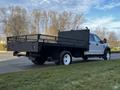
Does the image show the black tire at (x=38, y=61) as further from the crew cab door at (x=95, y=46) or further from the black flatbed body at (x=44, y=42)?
the crew cab door at (x=95, y=46)

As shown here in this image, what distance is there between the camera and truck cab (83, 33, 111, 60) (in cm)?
1852

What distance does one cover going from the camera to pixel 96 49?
1916 centimetres

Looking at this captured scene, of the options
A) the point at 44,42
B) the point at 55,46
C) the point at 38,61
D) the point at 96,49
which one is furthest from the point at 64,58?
the point at 96,49

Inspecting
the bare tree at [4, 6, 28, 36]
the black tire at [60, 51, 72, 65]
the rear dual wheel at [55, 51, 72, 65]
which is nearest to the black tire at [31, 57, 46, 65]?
the rear dual wheel at [55, 51, 72, 65]

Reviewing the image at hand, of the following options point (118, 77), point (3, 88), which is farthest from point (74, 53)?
point (3, 88)

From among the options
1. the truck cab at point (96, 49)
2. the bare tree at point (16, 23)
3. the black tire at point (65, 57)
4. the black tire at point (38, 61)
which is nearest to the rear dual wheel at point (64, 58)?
the black tire at point (65, 57)

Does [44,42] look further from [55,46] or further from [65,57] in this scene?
[65,57]

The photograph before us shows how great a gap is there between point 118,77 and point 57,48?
7875mm

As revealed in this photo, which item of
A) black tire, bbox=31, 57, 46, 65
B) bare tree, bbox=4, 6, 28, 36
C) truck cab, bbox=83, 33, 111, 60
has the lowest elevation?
black tire, bbox=31, 57, 46, 65

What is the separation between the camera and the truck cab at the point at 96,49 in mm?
18516

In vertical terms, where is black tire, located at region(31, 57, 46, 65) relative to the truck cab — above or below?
below

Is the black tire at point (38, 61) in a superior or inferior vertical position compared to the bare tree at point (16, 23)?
inferior

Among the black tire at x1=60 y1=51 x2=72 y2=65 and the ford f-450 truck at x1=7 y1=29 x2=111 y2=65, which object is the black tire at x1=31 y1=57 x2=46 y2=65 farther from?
the black tire at x1=60 y1=51 x2=72 y2=65

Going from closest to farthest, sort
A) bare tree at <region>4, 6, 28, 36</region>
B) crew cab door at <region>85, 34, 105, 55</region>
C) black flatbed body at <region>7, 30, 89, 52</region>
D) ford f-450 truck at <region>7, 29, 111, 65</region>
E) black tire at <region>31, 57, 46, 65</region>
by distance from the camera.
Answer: black flatbed body at <region>7, 30, 89, 52</region>
ford f-450 truck at <region>7, 29, 111, 65</region>
black tire at <region>31, 57, 46, 65</region>
crew cab door at <region>85, 34, 105, 55</region>
bare tree at <region>4, 6, 28, 36</region>
